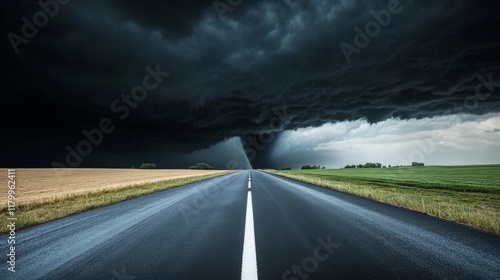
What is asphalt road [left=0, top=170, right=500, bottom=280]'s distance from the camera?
328 cm

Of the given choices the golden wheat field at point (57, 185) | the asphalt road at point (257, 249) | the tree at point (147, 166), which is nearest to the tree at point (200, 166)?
the tree at point (147, 166)

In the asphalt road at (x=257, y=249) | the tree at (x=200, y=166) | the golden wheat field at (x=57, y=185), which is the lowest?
the asphalt road at (x=257, y=249)

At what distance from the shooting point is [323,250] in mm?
4133

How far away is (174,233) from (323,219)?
3840 mm

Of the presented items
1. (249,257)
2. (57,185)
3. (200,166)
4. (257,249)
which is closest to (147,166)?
(200,166)

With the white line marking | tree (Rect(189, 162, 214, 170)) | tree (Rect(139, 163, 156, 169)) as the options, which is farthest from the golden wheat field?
tree (Rect(189, 162, 214, 170))

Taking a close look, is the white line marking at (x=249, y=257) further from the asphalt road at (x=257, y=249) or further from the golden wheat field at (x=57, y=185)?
the golden wheat field at (x=57, y=185)

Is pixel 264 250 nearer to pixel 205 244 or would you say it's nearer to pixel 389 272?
pixel 205 244

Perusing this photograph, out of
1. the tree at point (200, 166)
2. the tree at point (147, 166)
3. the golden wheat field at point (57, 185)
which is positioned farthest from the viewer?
the tree at point (200, 166)

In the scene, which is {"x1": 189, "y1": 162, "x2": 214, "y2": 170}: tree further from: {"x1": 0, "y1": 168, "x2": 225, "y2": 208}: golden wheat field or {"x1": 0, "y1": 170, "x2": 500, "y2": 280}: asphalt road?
{"x1": 0, "y1": 170, "x2": 500, "y2": 280}: asphalt road

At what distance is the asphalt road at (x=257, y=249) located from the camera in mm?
3277

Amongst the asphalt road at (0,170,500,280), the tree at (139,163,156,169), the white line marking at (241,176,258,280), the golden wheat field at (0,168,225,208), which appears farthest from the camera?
the tree at (139,163,156,169)

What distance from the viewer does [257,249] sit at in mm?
4137

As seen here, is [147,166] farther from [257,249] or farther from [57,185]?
[257,249]
